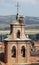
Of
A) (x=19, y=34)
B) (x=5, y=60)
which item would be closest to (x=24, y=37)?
(x=19, y=34)

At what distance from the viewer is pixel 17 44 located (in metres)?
27.7

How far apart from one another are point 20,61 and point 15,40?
167cm

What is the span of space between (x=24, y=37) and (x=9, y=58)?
79.7 inches

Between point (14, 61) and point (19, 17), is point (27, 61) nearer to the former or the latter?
point (14, 61)

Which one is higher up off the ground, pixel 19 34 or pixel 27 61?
pixel 19 34

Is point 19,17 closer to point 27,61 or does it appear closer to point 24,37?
point 24,37

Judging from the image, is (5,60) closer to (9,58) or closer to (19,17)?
(9,58)

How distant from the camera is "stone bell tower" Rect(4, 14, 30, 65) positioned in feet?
90.1

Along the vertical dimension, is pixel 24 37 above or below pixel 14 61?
above

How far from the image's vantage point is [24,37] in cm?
2783

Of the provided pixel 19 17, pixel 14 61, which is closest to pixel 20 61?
pixel 14 61

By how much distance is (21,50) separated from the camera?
92.1 feet

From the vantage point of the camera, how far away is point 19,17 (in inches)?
1113

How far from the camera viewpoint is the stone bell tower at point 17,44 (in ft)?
90.1
